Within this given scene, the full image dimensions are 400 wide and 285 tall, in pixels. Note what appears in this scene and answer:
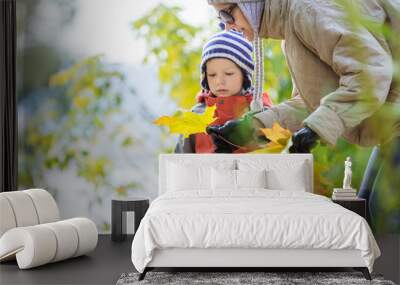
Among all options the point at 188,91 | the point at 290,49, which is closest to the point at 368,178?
the point at 290,49

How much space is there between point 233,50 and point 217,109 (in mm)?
644

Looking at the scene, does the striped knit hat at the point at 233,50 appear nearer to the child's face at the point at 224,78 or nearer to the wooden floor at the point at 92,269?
the child's face at the point at 224,78

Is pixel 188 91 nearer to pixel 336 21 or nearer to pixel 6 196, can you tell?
pixel 336 21

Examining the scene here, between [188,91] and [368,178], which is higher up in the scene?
[188,91]

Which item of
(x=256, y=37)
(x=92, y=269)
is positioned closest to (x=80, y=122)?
(x=256, y=37)

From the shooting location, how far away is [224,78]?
6.75m

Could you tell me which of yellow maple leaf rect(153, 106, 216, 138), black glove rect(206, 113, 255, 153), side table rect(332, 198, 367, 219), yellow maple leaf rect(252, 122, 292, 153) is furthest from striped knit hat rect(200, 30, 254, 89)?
side table rect(332, 198, 367, 219)

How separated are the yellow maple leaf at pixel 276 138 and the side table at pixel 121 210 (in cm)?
136

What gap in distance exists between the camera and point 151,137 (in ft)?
22.6

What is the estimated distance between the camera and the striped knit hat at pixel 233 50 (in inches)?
265

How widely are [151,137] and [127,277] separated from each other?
240 cm

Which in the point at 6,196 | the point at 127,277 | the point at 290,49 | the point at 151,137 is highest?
the point at 290,49

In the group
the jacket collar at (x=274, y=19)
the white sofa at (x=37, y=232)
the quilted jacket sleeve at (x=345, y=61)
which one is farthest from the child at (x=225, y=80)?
the white sofa at (x=37, y=232)

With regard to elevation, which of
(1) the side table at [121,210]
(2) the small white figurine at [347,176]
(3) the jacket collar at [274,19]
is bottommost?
(1) the side table at [121,210]
